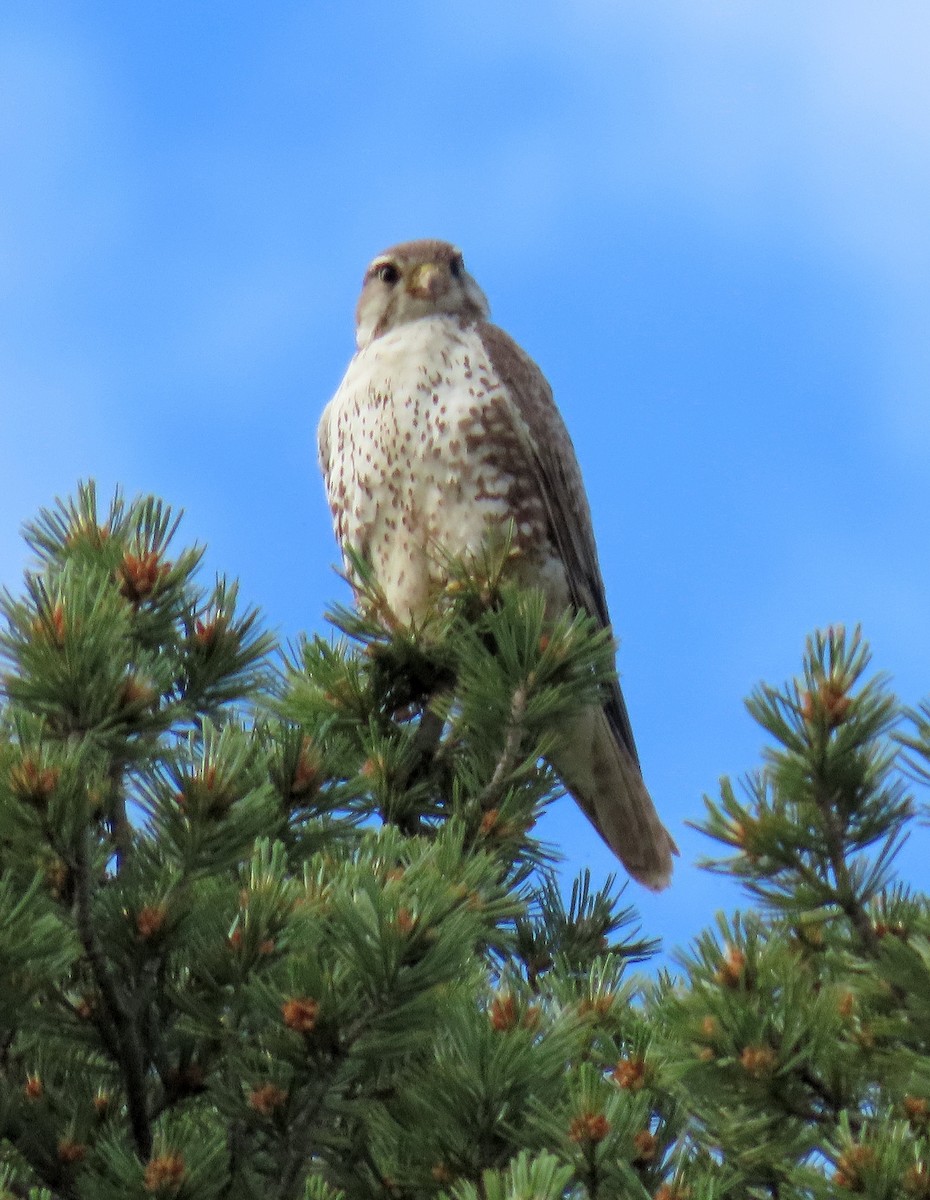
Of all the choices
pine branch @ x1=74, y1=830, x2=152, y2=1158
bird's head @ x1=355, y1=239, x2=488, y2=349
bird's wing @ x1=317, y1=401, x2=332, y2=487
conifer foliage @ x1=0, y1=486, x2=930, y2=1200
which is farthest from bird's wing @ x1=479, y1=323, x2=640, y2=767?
pine branch @ x1=74, y1=830, x2=152, y2=1158

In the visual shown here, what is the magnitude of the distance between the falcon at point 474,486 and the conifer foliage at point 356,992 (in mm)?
1928

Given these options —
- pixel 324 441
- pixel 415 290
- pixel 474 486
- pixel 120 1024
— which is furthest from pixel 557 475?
pixel 120 1024

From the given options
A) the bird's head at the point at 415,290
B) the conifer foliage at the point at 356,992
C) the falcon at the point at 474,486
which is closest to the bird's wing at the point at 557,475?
the falcon at the point at 474,486

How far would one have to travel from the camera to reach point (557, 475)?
184 inches

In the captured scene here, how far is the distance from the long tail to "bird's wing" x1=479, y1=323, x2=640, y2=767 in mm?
58

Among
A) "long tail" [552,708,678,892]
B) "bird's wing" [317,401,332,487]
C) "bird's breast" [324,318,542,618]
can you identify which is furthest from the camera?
"bird's wing" [317,401,332,487]

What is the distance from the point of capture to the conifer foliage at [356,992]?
1996 mm

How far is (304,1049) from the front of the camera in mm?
2010

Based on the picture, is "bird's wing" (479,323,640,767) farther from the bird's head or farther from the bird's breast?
the bird's head

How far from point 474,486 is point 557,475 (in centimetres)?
41

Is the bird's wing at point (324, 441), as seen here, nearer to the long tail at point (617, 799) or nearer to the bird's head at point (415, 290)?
the bird's head at point (415, 290)

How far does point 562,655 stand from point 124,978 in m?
0.97

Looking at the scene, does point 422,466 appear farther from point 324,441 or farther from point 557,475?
point 324,441

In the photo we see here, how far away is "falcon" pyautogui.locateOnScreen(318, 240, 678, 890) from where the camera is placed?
14.2 feet
